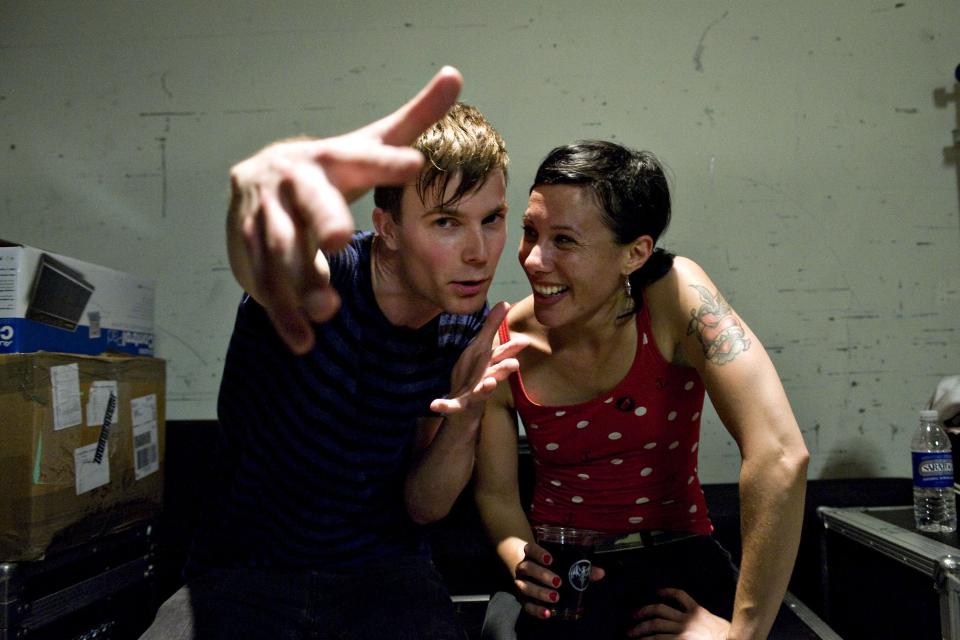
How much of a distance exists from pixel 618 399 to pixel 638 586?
1.18ft

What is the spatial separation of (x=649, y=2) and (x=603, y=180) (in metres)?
0.84

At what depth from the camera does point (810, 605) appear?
5.98 feet

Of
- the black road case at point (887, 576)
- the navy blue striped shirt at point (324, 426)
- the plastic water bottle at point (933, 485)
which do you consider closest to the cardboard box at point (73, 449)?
the navy blue striped shirt at point (324, 426)

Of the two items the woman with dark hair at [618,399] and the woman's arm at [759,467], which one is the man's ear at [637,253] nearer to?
the woman with dark hair at [618,399]

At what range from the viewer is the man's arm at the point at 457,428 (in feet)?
3.72

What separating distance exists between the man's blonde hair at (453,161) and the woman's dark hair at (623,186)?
286 millimetres

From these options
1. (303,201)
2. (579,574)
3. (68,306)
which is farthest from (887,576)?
(68,306)

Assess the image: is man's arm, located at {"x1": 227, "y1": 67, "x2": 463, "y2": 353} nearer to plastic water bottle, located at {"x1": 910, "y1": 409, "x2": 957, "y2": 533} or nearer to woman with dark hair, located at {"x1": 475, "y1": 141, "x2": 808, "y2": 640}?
woman with dark hair, located at {"x1": 475, "y1": 141, "x2": 808, "y2": 640}

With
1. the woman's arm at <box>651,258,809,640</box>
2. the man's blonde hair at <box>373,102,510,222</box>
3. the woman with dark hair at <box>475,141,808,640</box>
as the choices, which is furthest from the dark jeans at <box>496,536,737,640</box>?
the man's blonde hair at <box>373,102,510,222</box>

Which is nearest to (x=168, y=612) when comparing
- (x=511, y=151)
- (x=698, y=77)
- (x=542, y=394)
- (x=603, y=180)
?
(x=542, y=394)

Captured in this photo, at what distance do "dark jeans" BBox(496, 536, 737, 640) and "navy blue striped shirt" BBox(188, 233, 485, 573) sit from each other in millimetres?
347

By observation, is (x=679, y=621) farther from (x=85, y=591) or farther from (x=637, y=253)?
(x=85, y=591)

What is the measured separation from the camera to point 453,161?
112 cm

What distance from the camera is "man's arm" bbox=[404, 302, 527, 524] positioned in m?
1.13
